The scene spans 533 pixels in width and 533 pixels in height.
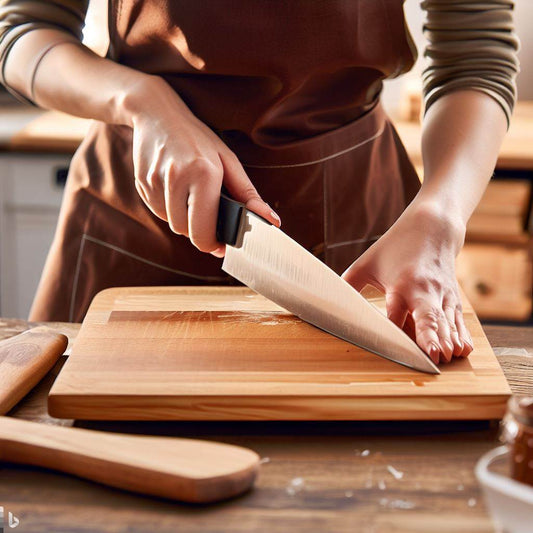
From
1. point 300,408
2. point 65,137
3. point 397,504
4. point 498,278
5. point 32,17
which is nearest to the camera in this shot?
point 397,504

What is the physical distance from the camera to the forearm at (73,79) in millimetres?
966

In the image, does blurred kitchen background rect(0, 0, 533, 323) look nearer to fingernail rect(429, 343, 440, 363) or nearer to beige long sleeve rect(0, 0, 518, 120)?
beige long sleeve rect(0, 0, 518, 120)

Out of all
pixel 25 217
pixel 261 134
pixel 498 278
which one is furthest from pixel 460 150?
pixel 25 217

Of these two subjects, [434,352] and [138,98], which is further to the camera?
[138,98]

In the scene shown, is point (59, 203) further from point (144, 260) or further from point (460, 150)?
point (460, 150)

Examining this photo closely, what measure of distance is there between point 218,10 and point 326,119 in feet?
0.67

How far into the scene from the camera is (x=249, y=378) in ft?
2.59

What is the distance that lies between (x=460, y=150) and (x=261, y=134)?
25cm

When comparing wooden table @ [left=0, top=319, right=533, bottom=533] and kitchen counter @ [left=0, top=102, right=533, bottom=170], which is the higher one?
wooden table @ [left=0, top=319, right=533, bottom=533]

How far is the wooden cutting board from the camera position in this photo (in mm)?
752

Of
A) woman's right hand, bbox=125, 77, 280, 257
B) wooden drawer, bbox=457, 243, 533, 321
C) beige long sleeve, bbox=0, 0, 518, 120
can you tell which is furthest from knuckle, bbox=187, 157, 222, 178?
wooden drawer, bbox=457, 243, 533, 321

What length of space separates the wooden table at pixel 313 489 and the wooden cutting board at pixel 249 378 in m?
0.02

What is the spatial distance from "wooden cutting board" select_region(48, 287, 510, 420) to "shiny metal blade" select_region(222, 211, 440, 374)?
0.01 metres

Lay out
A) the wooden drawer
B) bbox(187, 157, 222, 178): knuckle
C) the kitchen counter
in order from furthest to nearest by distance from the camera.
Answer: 1. the wooden drawer
2. the kitchen counter
3. bbox(187, 157, 222, 178): knuckle
